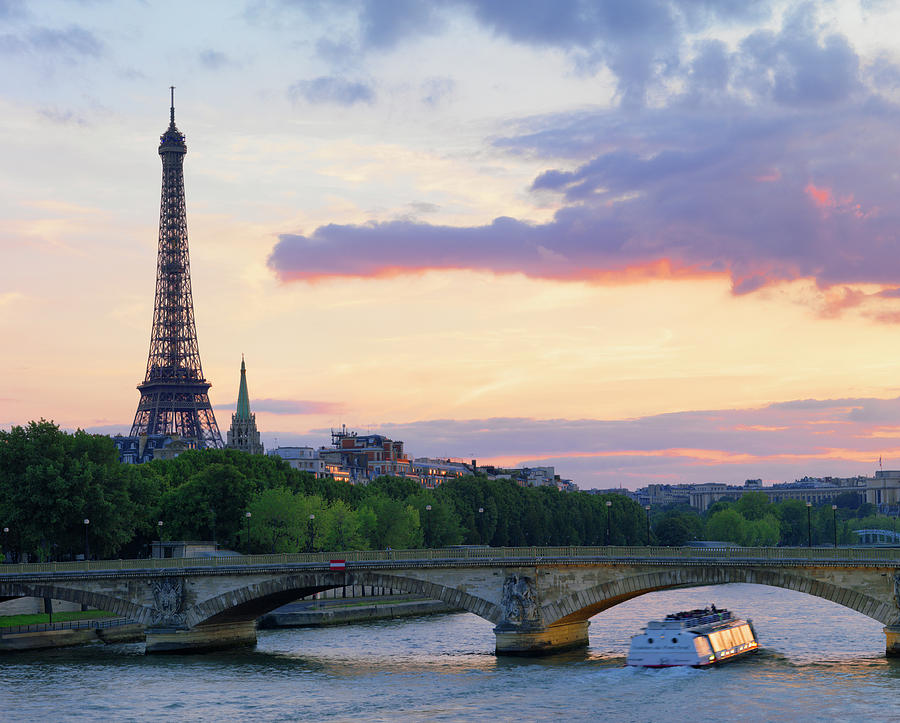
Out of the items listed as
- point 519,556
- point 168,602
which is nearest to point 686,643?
point 519,556

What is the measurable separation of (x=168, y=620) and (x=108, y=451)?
33.4 meters

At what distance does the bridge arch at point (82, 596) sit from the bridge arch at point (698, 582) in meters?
27.5

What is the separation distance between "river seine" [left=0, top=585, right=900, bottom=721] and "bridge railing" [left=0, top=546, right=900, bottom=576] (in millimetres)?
5777

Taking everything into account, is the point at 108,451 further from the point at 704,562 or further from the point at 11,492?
the point at 704,562

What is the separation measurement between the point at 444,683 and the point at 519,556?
1438 cm

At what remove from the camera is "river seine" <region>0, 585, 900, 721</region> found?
6588 cm

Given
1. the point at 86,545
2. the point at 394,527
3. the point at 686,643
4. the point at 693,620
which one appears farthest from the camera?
the point at 394,527

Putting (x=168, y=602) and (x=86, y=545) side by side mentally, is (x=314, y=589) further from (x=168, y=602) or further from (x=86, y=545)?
(x=86, y=545)

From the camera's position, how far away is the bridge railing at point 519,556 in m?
79.1

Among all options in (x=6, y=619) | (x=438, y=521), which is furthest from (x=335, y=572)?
(x=438, y=521)

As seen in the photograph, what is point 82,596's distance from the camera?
9394 cm

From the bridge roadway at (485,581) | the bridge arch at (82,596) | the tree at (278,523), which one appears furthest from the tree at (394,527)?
the bridge arch at (82,596)

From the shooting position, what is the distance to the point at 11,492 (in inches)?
4461

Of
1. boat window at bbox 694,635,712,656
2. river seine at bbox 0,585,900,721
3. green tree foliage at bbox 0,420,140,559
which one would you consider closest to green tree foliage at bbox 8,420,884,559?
green tree foliage at bbox 0,420,140,559
